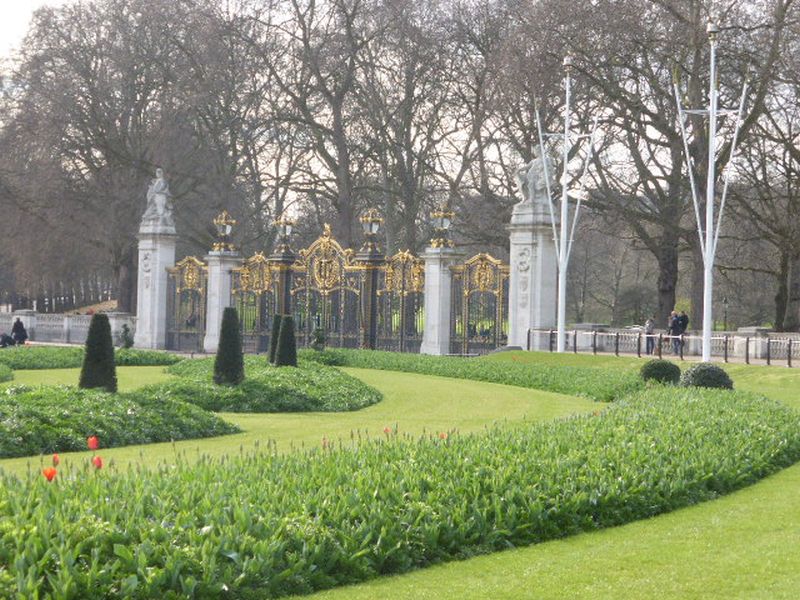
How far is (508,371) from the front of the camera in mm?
→ 26141

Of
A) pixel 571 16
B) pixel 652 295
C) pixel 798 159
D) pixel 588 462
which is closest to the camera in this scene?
pixel 588 462

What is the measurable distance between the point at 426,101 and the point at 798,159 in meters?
13.8

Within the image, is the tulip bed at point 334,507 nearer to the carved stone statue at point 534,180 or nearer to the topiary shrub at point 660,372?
the topiary shrub at point 660,372

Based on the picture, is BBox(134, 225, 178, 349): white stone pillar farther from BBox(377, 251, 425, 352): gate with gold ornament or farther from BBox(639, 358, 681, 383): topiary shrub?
BBox(639, 358, 681, 383): topiary shrub

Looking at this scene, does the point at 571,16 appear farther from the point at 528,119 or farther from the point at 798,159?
the point at 798,159

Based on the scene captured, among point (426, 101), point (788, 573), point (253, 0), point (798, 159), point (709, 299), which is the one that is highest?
point (253, 0)

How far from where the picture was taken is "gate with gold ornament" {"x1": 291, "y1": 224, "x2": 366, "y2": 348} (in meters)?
36.3

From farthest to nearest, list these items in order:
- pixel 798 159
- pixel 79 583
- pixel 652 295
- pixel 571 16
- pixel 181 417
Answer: pixel 652 295
pixel 798 159
pixel 571 16
pixel 181 417
pixel 79 583

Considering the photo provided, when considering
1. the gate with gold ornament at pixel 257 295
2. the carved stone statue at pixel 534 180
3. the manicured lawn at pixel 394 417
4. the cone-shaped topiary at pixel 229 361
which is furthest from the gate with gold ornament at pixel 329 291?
the cone-shaped topiary at pixel 229 361

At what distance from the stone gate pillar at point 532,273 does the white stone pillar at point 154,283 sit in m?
13.5

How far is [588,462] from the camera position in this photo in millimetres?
10922

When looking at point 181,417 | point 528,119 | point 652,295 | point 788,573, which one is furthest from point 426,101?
point 788,573

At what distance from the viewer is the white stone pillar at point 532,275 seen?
3166 cm

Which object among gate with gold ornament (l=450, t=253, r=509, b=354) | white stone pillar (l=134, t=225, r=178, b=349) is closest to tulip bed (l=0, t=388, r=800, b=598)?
gate with gold ornament (l=450, t=253, r=509, b=354)
